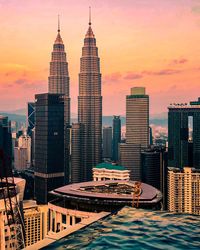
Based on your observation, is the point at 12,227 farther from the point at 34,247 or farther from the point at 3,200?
the point at 34,247

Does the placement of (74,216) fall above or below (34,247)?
below

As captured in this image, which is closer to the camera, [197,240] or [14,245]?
[197,240]

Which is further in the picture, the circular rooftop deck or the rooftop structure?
the circular rooftop deck

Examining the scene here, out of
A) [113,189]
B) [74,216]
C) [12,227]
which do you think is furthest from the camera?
[113,189]

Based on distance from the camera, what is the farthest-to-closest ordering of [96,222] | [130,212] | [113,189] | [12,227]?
[113,189] → [12,227] → [130,212] → [96,222]

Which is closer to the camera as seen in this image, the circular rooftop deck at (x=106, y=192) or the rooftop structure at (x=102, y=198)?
the rooftop structure at (x=102, y=198)

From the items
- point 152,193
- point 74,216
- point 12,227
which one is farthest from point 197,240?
point 152,193

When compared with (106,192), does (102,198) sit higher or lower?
lower

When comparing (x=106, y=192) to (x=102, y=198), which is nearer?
(x=102, y=198)

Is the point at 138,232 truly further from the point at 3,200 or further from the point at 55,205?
the point at 55,205
